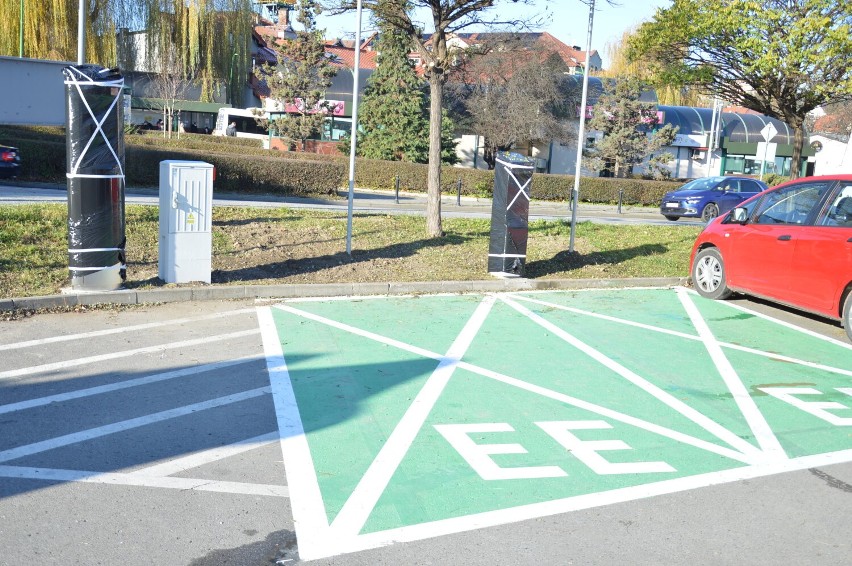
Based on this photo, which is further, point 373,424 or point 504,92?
point 504,92

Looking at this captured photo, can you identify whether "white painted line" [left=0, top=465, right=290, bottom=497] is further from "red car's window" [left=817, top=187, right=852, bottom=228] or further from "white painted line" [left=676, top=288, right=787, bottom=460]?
"red car's window" [left=817, top=187, right=852, bottom=228]

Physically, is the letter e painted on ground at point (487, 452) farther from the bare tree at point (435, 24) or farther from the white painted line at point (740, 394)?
the bare tree at point (435, 24)

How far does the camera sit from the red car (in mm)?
9570

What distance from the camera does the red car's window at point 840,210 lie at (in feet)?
31.6

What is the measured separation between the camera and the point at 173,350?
809cm

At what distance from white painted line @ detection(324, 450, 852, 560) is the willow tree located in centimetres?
2607

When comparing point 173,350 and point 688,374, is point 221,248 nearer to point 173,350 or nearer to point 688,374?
point 173,350

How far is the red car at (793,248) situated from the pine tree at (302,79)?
30.2 m

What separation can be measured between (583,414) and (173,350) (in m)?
4.07

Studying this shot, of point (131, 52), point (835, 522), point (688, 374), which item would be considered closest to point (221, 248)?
point (688, 374)

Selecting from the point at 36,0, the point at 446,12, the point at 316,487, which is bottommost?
the point at 316,487

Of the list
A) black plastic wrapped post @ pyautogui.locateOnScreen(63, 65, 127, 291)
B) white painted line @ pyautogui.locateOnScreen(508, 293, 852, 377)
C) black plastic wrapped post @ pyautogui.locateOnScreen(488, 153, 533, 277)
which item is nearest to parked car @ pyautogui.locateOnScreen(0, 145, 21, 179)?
black plastic wrapped post @ pyautogui.locateOnScreen(63, 65, 127, 291)

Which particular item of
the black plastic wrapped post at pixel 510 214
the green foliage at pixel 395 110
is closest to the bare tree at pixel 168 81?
the green foliage at pixel 395 110

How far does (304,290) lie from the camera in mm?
11102
